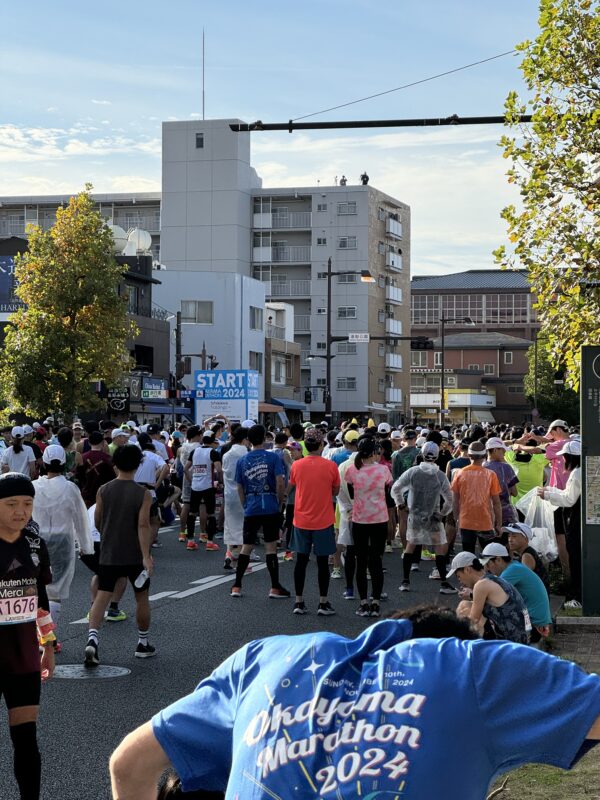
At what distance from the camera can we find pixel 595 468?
467 inches

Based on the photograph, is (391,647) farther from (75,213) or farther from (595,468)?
(75,213)

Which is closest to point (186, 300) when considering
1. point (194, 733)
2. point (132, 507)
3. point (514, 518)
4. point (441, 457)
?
point (441, 457)

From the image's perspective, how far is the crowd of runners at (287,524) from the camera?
19.0 feet

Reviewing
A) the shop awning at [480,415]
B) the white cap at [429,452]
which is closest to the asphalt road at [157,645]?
the white cap at [429,452]

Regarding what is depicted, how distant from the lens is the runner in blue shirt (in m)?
2.30

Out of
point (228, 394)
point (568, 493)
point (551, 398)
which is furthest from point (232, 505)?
point (551, 398)

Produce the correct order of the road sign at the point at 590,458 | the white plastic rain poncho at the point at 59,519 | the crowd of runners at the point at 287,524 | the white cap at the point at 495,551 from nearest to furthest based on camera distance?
the crowd of runners at the point at 287,524
the white cap at the point at 495,551
the white plastic rain poncho at the point at 59,519
the road sign at the point at 590,458

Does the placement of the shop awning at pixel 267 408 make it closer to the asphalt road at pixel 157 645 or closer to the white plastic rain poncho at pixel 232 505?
the asphalt road at pixel 157 645

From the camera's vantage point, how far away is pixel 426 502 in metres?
14.2

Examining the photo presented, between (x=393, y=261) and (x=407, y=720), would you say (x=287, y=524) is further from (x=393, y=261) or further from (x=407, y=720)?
(x=393, y=261)

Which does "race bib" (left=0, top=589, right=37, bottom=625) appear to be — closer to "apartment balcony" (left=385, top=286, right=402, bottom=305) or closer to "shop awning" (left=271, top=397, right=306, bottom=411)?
"shop awning" (left=271, top=397, right=306, bottom=411)

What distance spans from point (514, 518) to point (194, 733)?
12.5 meters

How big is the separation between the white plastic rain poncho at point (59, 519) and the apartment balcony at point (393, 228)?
8310cm

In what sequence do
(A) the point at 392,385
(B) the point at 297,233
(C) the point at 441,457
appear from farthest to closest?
(A) the point at 392,385, (B) the point at 297,233, (C) the point at 441,457
